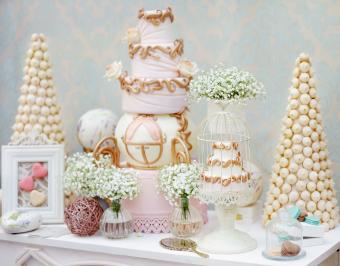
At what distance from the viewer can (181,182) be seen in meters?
2.13

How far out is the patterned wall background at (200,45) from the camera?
244 cm

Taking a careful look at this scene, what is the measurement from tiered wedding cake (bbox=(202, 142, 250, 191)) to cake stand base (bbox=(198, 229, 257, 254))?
0.48 feet

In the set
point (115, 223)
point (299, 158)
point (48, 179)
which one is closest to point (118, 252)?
point (115, 223)

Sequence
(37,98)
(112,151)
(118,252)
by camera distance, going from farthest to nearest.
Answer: (37,98), (112,151), (118,252)

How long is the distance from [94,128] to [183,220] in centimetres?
61

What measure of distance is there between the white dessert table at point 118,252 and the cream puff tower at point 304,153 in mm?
120

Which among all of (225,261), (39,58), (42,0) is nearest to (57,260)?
(225,261)

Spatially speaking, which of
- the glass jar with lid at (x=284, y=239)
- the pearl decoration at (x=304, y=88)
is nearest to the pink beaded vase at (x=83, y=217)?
the glass jar with lid at (x=284, y=239)

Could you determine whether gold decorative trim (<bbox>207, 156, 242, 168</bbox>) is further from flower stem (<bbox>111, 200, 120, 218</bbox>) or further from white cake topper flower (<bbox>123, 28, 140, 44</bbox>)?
white cake topper flower (<bbox>123, 28, 140, 44</bbox>)

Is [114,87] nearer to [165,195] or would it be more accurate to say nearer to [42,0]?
[42,0]

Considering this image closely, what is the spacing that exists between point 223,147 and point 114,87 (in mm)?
891

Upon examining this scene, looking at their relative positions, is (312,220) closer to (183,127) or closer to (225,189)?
(225,189)

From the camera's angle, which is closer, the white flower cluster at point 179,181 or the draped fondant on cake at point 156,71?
the white flower cluster at point 179,181

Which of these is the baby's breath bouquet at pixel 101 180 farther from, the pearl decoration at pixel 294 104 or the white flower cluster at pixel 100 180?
the pearl decoration at pixel 294 104
